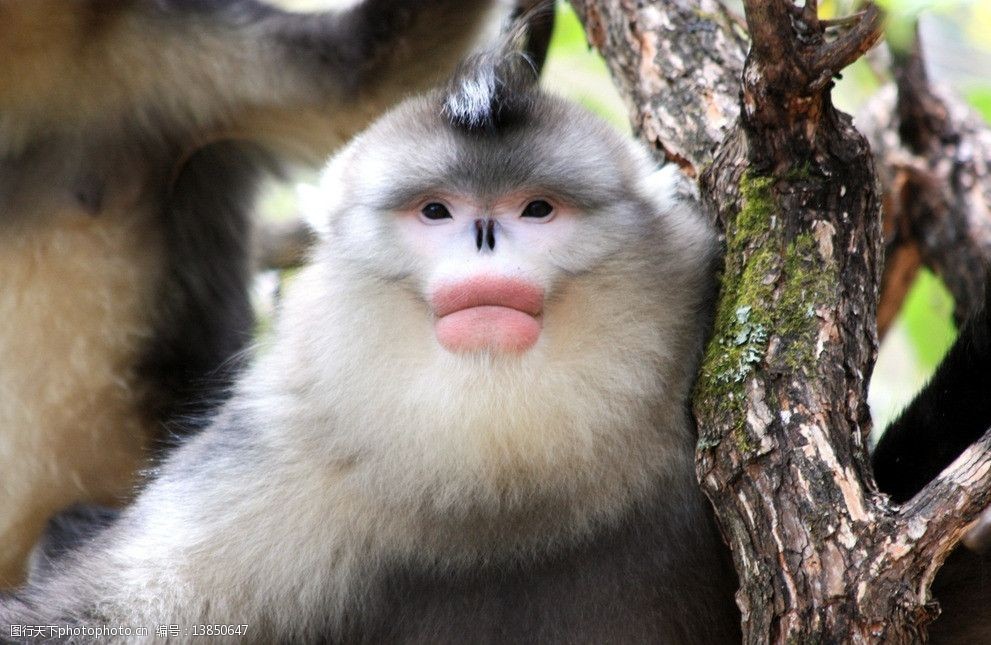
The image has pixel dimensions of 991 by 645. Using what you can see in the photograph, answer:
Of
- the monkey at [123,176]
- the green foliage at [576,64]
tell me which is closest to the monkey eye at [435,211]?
the green foliage at [576,64]

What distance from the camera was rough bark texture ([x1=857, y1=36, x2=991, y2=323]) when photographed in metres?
→ 3.41

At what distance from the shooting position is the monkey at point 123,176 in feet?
10.7

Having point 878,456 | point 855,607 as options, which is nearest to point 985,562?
point 878,456

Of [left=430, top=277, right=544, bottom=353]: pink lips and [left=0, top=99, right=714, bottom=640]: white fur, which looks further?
[left=0, top=99, right=714, bottom=640]: white fur

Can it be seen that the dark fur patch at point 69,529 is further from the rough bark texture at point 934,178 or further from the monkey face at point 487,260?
the rough bark texture at point 934,178

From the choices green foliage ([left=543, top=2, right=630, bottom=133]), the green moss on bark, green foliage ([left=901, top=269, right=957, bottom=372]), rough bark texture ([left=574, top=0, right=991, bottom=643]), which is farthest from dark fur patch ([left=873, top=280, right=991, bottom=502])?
green foliage ([left=901, top=269, right=957, bottom=372])

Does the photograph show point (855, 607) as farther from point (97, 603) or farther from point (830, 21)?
point (97, 603)

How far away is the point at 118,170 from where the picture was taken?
11.0 ft

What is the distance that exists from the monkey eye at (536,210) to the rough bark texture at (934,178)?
5.20 feet

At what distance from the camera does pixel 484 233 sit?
84.0 inches

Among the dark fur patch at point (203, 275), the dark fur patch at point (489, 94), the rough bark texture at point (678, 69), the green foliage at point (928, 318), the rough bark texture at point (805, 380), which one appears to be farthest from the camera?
the green foliage at point (928, 318)

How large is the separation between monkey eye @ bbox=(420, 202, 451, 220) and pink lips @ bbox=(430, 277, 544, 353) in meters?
0.20

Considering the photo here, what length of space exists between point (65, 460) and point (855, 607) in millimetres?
2193

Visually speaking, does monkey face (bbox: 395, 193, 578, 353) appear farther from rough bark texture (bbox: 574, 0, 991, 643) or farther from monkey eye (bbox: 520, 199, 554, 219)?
rough bark texture (bbox: 574, 0, 991, 643)
